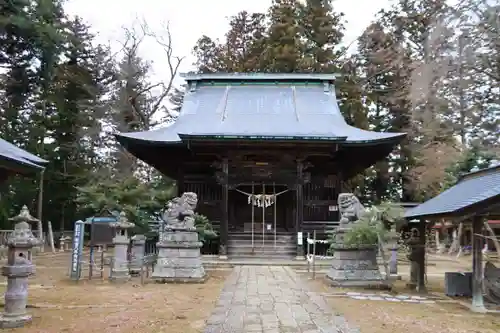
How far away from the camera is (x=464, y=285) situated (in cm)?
910

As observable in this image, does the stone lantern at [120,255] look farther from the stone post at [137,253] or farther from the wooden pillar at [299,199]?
the wooden pillar at [299,199]

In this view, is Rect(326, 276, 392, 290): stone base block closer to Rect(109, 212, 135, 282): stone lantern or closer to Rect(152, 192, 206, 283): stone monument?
Rect(152, 192, 206, 283): stone monument

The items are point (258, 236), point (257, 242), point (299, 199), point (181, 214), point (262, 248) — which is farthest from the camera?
point (258, 236)

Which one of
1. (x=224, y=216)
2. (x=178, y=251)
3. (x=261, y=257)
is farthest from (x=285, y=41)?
(x=178, y=251)

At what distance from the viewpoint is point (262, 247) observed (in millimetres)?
16797

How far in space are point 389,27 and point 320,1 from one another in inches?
230

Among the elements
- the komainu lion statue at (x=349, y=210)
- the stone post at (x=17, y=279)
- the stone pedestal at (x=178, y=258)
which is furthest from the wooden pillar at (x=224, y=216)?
the stone post at (x=17, y=279)

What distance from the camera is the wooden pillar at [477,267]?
741 centimetres

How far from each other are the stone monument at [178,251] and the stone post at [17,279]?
14.6 feet

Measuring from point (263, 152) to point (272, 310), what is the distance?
10.7 meters

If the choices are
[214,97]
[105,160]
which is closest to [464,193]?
[214,97]

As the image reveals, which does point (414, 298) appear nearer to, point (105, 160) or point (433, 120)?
point (433, 120)

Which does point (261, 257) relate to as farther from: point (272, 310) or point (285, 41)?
point (285, 41)

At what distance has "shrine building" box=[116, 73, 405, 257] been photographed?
1658cm
